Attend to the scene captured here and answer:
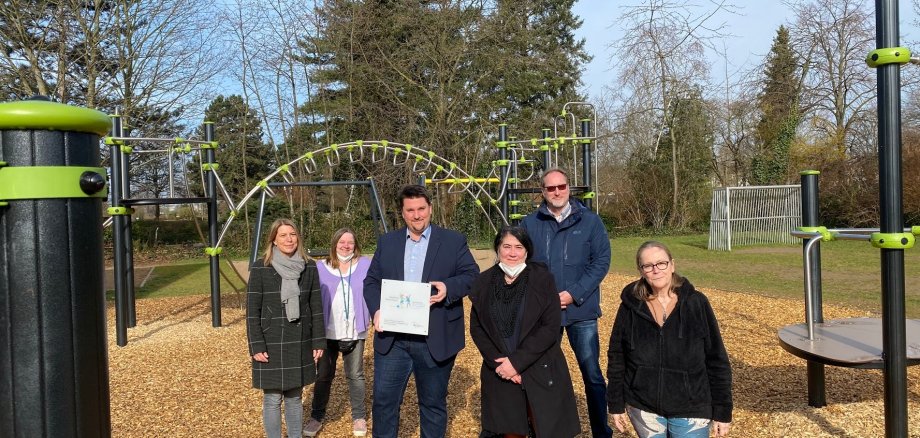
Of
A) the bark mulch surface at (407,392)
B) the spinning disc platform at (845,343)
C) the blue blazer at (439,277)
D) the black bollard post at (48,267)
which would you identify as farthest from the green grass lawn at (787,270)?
the black bollard post at (48,267)

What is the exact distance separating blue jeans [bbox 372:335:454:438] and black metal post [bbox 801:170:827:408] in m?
2.50

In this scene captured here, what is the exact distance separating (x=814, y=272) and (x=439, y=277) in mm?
2740

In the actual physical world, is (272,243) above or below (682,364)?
above

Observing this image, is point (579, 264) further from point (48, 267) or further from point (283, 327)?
point (48, 267)

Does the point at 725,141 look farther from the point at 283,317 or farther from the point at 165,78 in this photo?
the point at 283,317

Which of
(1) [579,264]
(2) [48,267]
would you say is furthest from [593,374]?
(2) [48,267]

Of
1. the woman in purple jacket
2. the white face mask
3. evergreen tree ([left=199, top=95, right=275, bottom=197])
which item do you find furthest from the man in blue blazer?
evergreen tree ([left=199, top=95, right=275, bottom=197])

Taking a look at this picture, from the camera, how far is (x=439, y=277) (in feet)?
11.2

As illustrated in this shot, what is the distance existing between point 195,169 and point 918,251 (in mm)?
25188

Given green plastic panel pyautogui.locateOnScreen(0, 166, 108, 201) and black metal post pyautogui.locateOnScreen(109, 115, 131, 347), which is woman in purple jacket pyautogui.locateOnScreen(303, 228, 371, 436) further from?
black metal post pyautogui.locateOnScreen(109, 115, 131, 347)

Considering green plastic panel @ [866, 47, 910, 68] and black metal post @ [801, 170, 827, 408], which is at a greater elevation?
green plastic panel @ [866, 47, 910, 68]

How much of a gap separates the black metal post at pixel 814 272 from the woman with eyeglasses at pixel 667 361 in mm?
1955

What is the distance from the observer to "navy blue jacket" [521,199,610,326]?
12.3 ft

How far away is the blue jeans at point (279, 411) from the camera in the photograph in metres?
3.84
